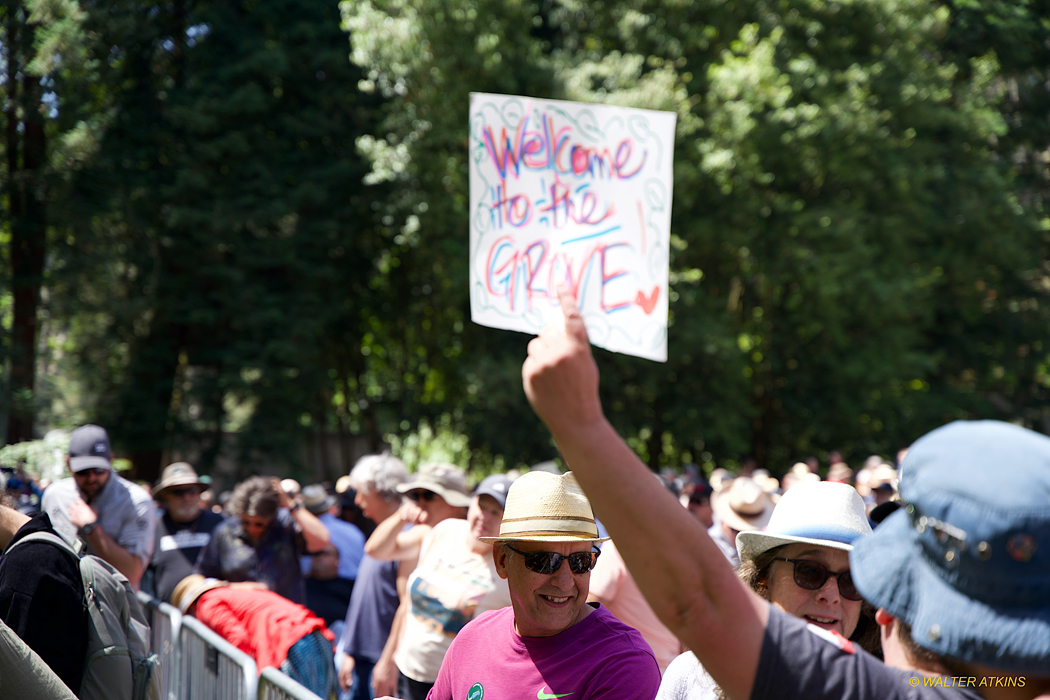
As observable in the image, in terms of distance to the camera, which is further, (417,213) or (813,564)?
(417,213)

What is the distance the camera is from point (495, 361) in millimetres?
Answer: 16266

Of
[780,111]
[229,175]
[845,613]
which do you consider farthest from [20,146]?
[845,613]

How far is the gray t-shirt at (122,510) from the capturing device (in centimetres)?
458

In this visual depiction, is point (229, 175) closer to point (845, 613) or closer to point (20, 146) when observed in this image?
point (20, 146)

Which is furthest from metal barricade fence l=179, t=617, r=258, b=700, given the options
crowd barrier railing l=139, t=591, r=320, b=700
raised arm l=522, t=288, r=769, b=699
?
raised arm l=522, t=288, r=769, b=699

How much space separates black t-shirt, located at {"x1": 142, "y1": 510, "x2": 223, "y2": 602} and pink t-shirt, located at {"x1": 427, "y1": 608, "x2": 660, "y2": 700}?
3.42 metres

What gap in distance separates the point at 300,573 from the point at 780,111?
13.3 metres

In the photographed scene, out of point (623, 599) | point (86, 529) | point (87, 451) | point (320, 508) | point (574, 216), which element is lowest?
point (320, 508)

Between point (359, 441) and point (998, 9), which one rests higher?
point (998, 9)

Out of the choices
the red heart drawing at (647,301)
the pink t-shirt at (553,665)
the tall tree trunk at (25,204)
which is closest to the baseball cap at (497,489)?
the pink t-shirt at (553,665)

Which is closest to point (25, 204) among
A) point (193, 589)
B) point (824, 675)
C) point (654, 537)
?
point (193, 589)

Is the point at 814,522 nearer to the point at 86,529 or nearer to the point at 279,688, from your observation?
the point at 279,688

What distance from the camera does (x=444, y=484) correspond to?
476cm

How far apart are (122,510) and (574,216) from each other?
306cm
